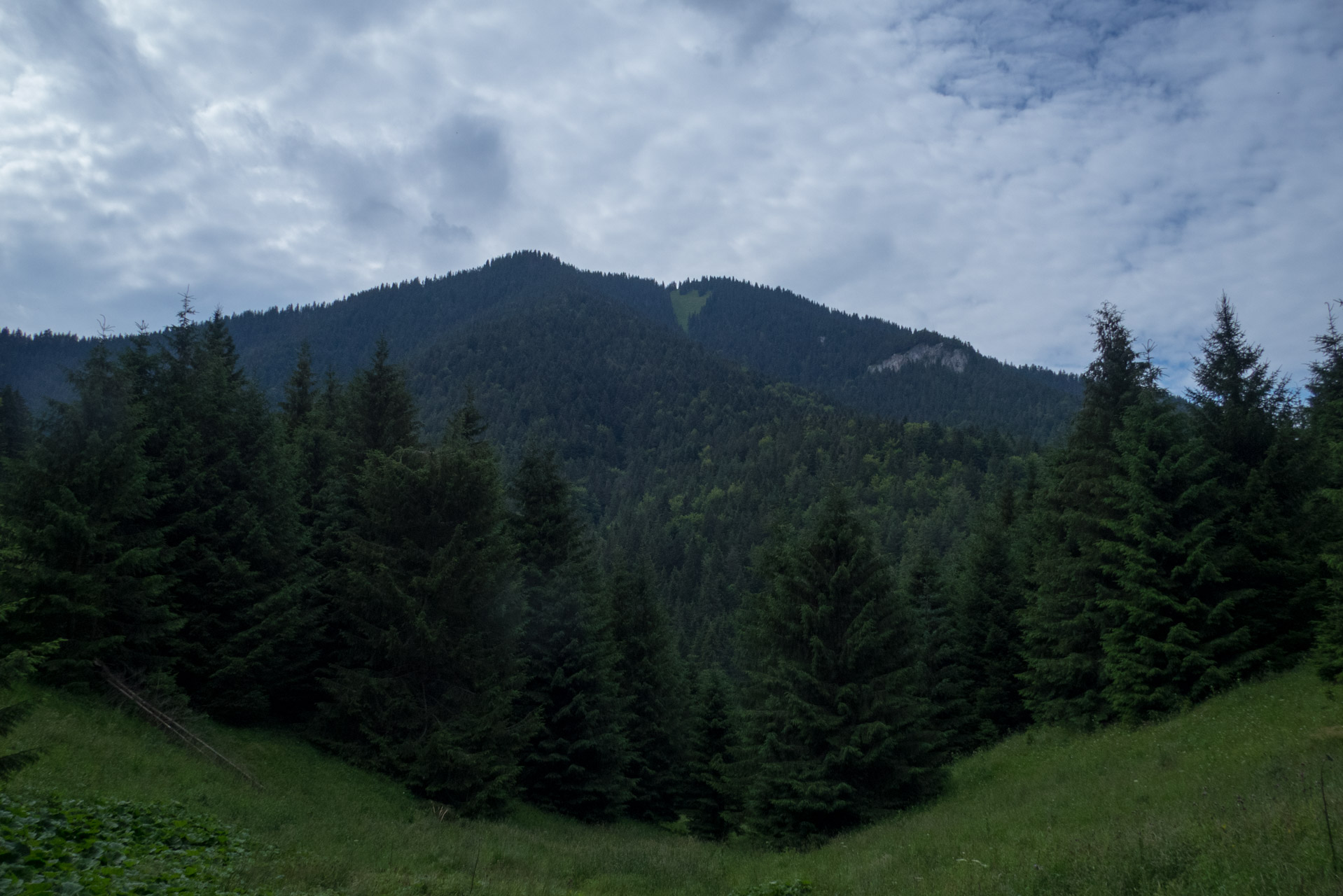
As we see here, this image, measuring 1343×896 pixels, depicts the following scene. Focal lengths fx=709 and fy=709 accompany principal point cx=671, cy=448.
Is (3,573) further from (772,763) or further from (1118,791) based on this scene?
(1118,791)

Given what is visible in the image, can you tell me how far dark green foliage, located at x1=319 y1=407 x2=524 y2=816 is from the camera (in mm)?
20672

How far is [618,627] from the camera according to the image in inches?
1324

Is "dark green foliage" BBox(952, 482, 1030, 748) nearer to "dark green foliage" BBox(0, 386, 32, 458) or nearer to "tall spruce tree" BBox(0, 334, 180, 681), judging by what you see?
"tall spruce tree" BBox(0, 334, 180, 681)

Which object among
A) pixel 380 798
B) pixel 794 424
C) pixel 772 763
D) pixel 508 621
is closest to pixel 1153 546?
pixel 772 763

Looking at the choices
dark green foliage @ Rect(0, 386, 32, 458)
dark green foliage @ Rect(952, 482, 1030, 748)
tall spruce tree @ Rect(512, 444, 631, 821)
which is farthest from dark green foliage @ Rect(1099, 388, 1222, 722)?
dark green foliage @ Rect(0, 386, 32, 458)

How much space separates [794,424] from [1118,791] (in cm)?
14728

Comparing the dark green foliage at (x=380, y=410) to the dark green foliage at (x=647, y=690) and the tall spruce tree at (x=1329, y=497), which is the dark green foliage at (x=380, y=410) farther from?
the tall spruce tree at (x=1329, y=497)

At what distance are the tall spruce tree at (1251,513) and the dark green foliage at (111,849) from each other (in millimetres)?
23527

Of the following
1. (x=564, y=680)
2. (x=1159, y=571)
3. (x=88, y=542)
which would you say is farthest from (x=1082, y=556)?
(x=88, y=542)

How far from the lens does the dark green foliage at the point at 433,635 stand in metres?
20.7

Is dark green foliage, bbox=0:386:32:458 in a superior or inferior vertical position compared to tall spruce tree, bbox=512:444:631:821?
superior

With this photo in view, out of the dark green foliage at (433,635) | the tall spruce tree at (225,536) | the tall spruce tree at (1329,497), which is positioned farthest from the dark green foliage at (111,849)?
the tall spruce tree at (1329,497)

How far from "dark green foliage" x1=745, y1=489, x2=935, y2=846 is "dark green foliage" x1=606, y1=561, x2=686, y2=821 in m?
11.5

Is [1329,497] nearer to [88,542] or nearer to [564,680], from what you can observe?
[564,680]
